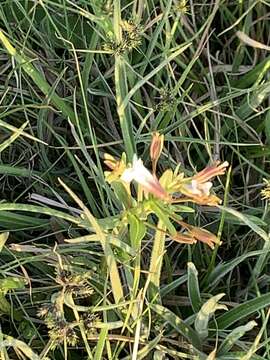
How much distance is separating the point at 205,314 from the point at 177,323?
0.05 m

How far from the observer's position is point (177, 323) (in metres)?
0.88

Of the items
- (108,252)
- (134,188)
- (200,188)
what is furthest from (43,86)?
(200,188)

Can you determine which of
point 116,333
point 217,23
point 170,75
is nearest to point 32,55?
point 170,75

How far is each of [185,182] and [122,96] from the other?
266mm

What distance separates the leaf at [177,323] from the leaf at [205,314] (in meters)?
0.01

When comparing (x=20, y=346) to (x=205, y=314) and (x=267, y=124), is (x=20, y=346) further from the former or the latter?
(x=267, y=124)

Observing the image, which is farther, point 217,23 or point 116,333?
point 217,23

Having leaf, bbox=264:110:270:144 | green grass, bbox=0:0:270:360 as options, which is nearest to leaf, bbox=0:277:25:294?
green grass, bbox=0:0:270:360

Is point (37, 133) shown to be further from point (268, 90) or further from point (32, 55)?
point (268, 90)

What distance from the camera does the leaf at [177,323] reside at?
88 centimetres

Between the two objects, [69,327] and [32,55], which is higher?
[32,55]

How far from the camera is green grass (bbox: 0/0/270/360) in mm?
841

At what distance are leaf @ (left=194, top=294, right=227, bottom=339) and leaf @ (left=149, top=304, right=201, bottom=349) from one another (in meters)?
0.01

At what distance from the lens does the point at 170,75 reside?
100cm
